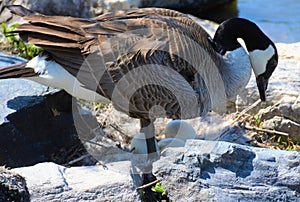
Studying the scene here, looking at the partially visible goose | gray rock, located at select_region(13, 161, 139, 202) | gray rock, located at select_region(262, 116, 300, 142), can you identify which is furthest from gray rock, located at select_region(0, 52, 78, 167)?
gray rock, located at select_region(262, 116, 300, 142)

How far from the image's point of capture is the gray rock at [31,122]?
14.9 feet

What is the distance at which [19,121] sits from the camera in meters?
4.61

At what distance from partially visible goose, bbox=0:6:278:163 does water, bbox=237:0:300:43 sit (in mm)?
3457

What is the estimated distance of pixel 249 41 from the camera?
5023 mm

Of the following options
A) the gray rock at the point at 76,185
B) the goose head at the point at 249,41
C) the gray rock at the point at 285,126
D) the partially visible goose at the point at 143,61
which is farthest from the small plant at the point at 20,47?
the gray rock at the point at 76,185

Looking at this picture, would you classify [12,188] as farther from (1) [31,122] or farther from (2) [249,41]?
(2) [249,41]

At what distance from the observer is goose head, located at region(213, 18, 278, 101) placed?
4965mm

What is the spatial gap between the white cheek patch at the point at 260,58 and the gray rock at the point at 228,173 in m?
1.43

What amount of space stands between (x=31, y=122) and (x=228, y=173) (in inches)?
71.0

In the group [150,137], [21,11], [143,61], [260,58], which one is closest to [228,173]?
[143,61]

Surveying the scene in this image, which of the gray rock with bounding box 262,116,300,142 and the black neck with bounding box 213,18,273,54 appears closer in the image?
the black neck with bounding box 213,18,273,54

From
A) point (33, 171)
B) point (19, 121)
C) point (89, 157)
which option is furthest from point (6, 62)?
point (33, 171)

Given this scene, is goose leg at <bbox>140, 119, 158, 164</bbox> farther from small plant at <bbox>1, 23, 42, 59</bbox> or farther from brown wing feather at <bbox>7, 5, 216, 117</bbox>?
small plant at <bbox>1, 23, 42, 59</bbox>

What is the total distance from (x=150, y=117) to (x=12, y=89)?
1172 mm
